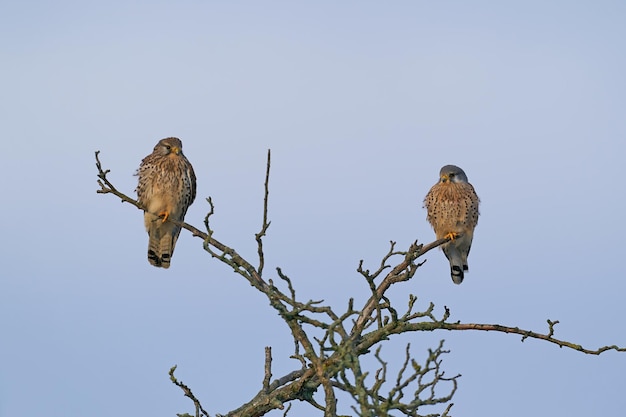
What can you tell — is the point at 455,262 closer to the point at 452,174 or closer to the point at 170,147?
the point at 452,174

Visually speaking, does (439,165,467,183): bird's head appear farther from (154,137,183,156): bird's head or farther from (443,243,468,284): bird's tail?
(154,137,183,156): bird's head

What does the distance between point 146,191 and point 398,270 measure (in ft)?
11.3

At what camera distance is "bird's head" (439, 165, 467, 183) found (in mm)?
8859

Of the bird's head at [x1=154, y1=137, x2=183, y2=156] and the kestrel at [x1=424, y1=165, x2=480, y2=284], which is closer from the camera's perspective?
the bird's head at [x1=154, y1=137, x2=183, y2=156]

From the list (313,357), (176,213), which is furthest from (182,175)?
(313,357)

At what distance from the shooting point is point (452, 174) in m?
8.88


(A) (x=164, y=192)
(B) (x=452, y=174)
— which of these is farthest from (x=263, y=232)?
(B) (x=452, y=174)

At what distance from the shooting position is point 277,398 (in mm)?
5039

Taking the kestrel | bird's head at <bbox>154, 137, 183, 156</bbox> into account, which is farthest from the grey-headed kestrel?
the kestrel

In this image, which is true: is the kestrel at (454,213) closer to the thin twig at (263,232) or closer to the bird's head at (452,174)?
the bird's head at (452,174)

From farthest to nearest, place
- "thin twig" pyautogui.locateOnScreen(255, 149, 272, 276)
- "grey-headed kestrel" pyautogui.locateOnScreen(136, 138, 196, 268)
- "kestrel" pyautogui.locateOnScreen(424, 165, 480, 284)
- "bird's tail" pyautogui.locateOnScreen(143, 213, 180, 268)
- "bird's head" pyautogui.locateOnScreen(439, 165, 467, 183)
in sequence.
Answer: "bird's head" pyautogui.locateOnScreen(439, 165, 467, 183) < "kestrel" pyautogui.locateOnScreen(424, 165, 480, 284) < "bird's tail" pyautogui.locateOnScreen(143, 213, 180, 268) < "grey-headed kestrel" pyautogui.locateOnScreen(136, 138, 196, 268) < "thin twig" pyautogui.locateOnScreen(255, 149, 272, 276)

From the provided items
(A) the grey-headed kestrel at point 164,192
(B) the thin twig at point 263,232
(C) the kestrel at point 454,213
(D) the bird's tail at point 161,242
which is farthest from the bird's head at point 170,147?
(B) the thin twig at point 263,232

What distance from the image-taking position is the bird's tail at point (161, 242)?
8242 millimetres

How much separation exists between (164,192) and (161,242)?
508 mm
